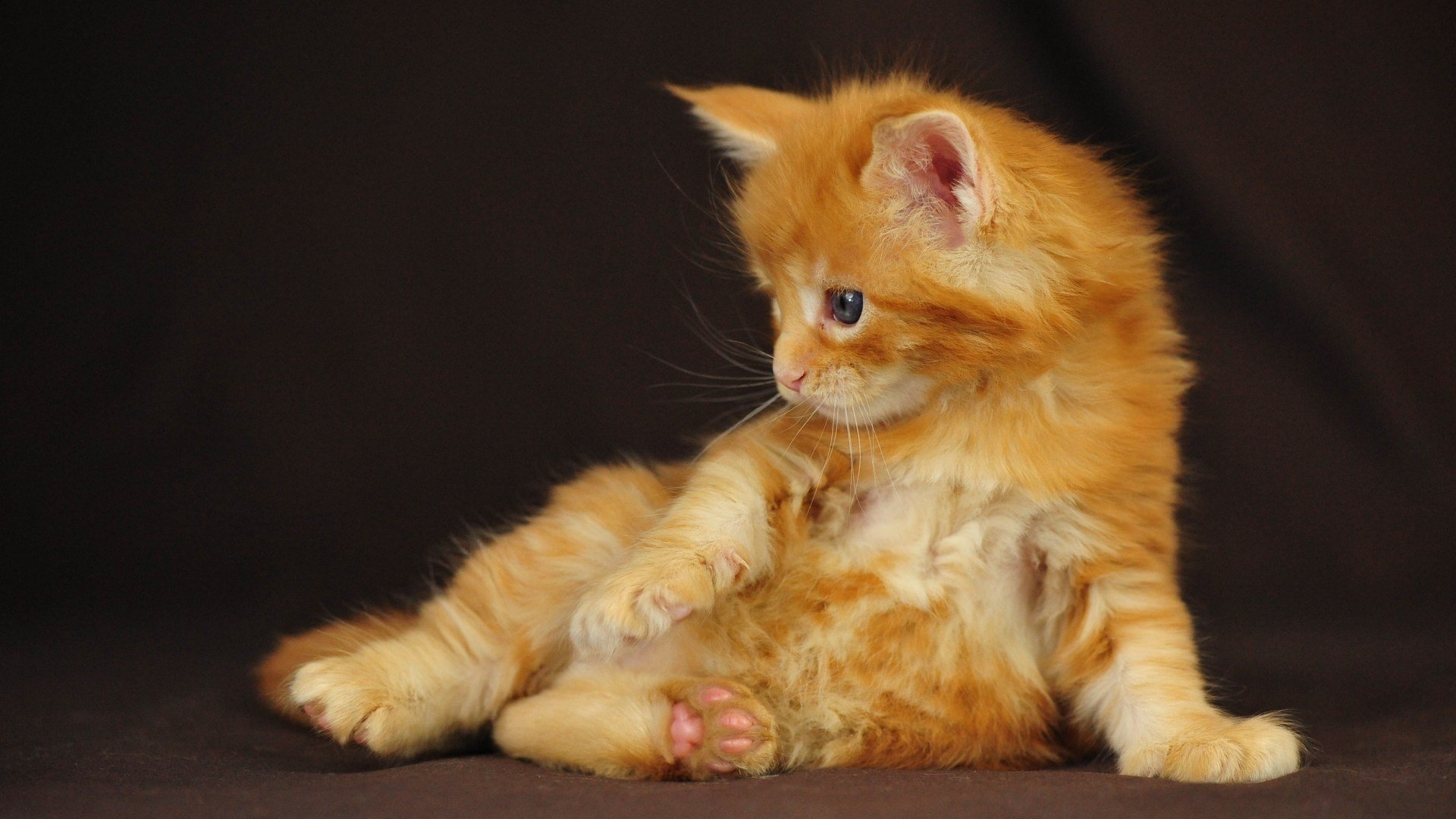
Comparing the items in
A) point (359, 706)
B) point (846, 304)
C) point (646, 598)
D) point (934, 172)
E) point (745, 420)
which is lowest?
point (359, 706)

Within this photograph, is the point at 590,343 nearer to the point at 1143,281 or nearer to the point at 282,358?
the point at 282,358

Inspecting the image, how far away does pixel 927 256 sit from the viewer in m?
1.89

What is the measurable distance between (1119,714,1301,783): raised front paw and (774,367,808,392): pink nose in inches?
26.1

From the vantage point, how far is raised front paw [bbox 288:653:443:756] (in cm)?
209

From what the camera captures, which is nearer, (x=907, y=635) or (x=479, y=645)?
(x=907, y=635)

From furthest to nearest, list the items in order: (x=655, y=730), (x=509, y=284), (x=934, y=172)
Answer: (x=509, y=284) < (x=655, y=730) < (x=934, y=172)

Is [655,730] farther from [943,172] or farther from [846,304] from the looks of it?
[943,172]

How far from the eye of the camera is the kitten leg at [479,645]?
2.12m

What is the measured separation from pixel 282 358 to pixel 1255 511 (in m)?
2.08

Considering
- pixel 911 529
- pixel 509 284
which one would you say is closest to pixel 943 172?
pixel 911 529

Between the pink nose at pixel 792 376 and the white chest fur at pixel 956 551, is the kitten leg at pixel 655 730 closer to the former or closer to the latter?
the white chest fur at pixel 956 551

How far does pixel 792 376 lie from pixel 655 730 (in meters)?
0.51

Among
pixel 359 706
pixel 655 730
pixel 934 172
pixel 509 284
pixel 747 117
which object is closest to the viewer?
pixel 934 172

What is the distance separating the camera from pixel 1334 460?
304 centimetres
